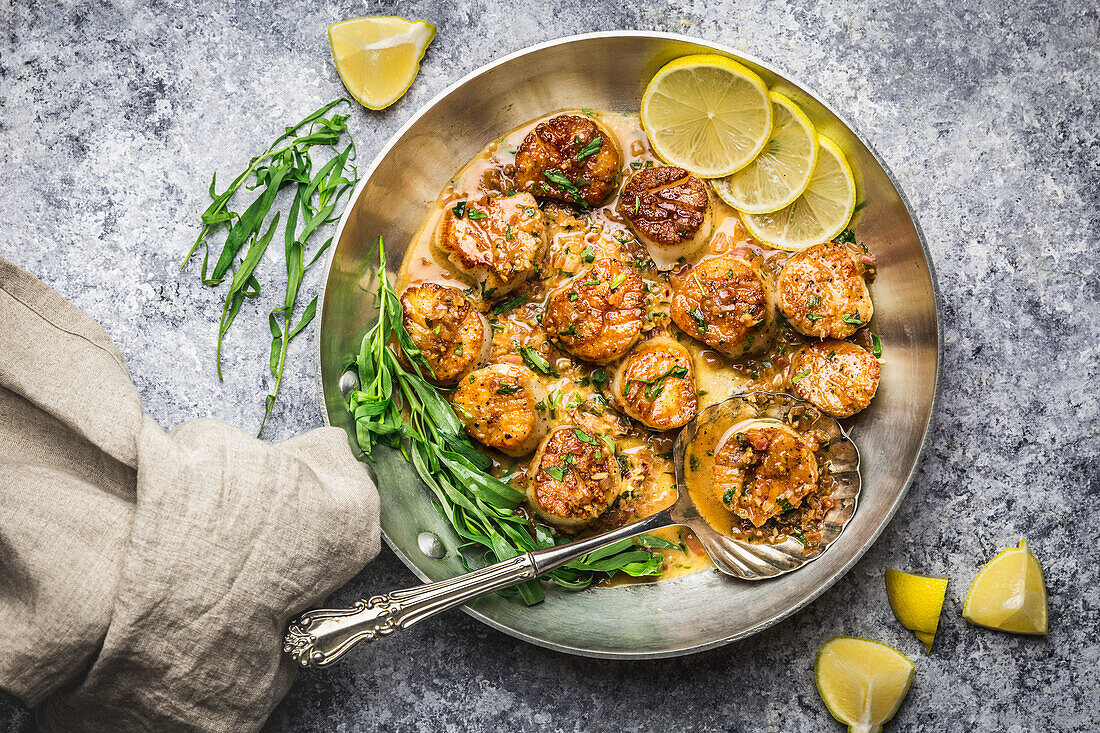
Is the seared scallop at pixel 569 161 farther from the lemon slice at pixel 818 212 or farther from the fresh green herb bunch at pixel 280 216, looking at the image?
the fresh green herb bunch at pixel 280 216

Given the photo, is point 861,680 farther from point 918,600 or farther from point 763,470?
point 763,470

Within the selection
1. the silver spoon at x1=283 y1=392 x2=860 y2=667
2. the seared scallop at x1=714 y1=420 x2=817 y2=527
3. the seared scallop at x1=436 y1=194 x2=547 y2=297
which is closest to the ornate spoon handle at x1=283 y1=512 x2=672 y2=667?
the silver spoon at x1=283 y1=392 x2=860 y2=667

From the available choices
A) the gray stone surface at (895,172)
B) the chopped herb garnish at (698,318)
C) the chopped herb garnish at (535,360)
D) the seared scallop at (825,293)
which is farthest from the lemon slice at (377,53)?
the seared scallop at (825,293)

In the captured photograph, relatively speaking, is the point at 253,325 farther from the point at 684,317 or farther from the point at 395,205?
the point at 684,317

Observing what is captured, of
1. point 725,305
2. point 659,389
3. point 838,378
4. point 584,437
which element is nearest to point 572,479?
point 584,437

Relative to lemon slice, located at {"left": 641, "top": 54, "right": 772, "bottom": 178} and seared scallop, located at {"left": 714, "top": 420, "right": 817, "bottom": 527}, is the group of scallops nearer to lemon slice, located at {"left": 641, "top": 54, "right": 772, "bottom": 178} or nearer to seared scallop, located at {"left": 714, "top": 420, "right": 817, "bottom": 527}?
lemon slice, located at {"left": 641, "top": 54, "right": 772, "bottom": 178}

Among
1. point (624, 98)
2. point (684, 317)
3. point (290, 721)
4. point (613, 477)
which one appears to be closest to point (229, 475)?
point (290, 721)
